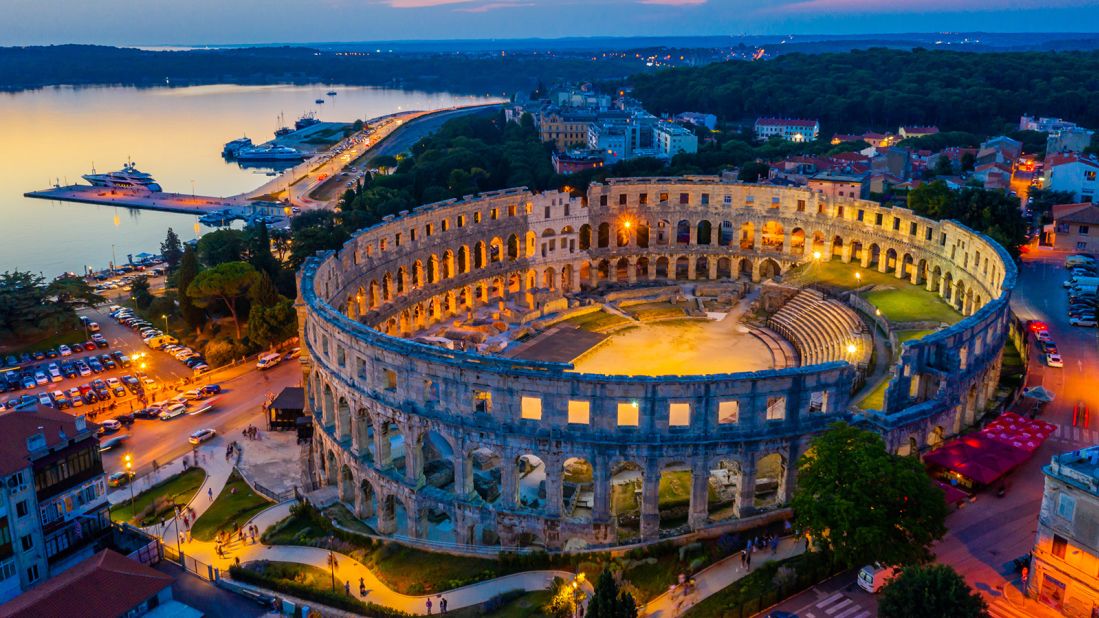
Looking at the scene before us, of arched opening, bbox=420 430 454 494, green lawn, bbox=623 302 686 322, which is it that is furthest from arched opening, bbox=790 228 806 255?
arched opening, bbox=420 430 454 494

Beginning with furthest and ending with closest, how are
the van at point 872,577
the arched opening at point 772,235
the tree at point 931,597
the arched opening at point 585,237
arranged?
Answer: 1. the arched opening at point 585,237
2. the arched opening at point 772,235
3. the van at point 872,577
4. the tree at point 931,597

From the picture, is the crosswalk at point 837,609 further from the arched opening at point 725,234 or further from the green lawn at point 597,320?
the arched opening at point 725,234

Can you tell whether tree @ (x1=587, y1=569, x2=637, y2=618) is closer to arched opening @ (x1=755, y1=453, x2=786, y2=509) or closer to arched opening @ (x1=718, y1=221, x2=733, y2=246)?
arched opening @ (x1=755, y1=453, x2=786, y2=509)

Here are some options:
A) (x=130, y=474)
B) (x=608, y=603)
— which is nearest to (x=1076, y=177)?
(x=608, y=603)

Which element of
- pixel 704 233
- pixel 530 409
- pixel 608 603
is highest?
pixel 530 409

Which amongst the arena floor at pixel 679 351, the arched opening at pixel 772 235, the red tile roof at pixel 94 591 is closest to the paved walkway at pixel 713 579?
the red tile roof at pixel 94 591

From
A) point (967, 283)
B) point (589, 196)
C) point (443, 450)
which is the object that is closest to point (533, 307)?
point (589, 196)

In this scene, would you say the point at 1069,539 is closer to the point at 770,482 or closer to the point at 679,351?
the point at 770,482
